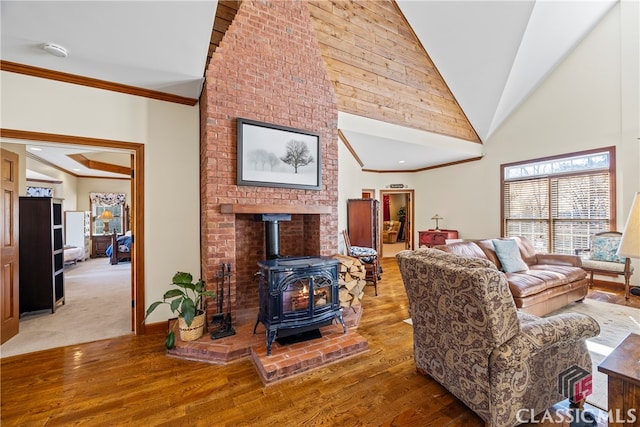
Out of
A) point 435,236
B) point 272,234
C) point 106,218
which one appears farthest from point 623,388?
point 106,218

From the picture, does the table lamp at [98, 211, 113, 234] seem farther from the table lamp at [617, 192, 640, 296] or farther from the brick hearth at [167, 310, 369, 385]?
the table lamp at [617, 192, 640, 296]

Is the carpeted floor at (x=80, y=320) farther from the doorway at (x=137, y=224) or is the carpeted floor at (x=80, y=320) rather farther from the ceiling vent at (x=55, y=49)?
the ceiling vent at (x=55, y=49)

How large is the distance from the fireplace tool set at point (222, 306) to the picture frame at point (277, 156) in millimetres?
953

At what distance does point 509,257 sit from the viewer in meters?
3.69

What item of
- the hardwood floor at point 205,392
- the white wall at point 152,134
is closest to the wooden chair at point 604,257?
the hardwood floor at point 205,392

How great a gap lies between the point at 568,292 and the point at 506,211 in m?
2.79

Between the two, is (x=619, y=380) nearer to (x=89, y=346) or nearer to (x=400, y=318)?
(x=400, y=318)

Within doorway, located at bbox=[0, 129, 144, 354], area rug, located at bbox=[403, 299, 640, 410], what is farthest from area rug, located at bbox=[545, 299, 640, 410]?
doorway, located at bbox=[0, 129, 144, 354]

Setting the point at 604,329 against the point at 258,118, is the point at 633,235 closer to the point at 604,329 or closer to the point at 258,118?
the point at 604,329

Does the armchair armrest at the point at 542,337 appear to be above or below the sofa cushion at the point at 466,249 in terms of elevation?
below

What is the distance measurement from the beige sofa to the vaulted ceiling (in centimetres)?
231

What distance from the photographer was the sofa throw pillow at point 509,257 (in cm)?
361

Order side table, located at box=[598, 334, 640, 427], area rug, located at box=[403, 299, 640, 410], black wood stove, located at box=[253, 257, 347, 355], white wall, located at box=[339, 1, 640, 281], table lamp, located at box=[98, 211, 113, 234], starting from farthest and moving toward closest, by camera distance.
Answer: table lamp, located at box=[98, 211, 113, 234], white wall, located at box=[339, 1, 640, 281], black wood stove, located at box=[253, 257, 347, 355], area rug, located at box=[403, 299, 640, 410], side table, located at box=[598, 334, 640, 427]

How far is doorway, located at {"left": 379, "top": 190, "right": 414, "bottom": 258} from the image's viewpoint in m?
8.22
